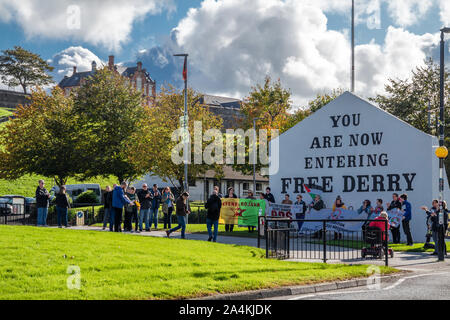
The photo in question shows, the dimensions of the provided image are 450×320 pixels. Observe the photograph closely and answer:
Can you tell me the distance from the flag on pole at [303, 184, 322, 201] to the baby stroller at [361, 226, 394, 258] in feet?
35.1

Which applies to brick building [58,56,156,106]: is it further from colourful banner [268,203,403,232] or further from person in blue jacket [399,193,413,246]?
person in blue jacket [399,193,413,246]

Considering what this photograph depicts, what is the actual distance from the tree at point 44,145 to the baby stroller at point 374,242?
30.0 metres

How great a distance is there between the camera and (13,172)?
45281 mm

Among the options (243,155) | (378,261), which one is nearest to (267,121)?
(243,155)

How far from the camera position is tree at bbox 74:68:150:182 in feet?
145

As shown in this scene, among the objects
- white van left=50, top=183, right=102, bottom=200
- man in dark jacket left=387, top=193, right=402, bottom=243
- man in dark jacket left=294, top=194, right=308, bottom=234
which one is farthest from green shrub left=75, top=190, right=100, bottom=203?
man in dark jacket left=387, top=193, right=402, bottom=243

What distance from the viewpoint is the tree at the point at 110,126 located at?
1737 inches

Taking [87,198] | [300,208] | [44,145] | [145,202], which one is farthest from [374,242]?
[44,145]

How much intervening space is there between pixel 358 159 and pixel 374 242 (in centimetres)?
1101

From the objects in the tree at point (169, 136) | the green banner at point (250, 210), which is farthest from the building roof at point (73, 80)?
the green banner at point (250, 210)

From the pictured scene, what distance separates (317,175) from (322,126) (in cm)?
250

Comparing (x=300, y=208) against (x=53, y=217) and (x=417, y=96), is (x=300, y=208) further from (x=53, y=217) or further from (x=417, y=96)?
(x=417, y=96)

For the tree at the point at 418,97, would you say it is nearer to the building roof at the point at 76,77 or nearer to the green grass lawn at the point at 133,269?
the green grass lawn at the point at 133,269
